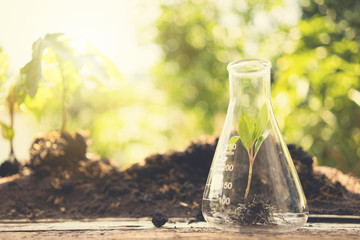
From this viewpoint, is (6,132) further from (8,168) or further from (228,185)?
(228,185)

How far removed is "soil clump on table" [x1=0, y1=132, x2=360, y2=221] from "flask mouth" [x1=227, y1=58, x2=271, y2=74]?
44 cm

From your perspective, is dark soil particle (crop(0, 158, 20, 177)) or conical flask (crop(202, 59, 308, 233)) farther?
dark soil particle (crop(0, 158, 20, 177))

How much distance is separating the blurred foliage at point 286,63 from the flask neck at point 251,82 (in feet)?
3.64

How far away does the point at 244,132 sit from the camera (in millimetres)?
701

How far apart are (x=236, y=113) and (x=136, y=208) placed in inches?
19.3

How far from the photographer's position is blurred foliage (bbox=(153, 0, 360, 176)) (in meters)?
1.94

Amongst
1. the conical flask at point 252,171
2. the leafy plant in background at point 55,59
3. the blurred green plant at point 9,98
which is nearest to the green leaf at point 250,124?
the conical flask at point 252,171

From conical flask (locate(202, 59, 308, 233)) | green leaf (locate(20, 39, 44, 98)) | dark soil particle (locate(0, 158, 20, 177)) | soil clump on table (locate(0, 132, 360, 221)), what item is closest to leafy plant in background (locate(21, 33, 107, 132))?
green leaf (locate(20, 39, 44, 98))

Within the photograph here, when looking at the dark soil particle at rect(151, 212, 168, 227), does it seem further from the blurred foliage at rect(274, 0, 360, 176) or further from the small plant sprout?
the blurred foliage at rect(274, 0, 360, 176)

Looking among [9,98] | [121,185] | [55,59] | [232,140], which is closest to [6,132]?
[9,98]

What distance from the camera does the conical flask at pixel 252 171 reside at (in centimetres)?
66

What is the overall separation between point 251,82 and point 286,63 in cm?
143

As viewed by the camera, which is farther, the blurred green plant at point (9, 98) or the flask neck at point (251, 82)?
the blurred green plant at point (9, 98)

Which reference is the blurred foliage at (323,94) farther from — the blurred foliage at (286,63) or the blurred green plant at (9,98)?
the blurred green plant at (9,98)
